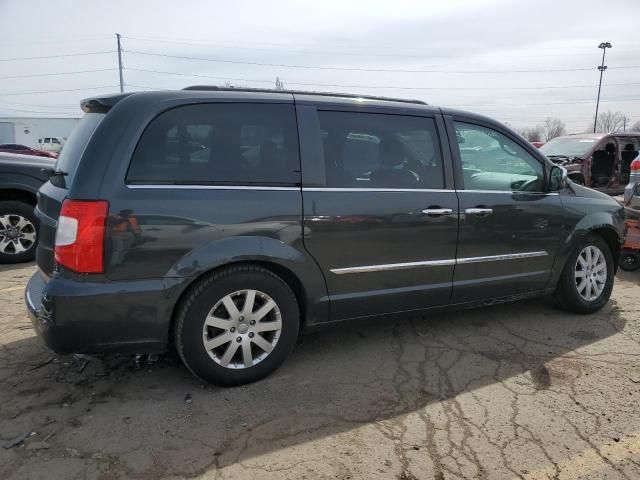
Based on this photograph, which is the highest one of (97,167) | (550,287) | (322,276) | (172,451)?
(97,167)

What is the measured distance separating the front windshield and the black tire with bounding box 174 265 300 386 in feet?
34.3

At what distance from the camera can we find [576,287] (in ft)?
15.1

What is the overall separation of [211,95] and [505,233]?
244 centimetres

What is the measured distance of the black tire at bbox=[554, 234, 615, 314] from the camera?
4.54m

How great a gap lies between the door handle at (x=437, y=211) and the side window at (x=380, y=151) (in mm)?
178

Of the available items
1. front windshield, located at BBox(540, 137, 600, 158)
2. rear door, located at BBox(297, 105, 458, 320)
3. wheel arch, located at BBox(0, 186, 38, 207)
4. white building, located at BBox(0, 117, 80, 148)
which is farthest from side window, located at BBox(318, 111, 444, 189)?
white building, located at BBox(0, 117, 80, 148)

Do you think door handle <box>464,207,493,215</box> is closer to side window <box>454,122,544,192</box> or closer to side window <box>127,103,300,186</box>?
side window <box>454,122,544,192</box>

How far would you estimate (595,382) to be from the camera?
342 centimetres

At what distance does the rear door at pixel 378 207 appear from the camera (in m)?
3.34

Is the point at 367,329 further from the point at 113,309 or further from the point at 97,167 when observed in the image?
the point at 97,167

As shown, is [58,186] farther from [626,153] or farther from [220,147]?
[626,153]

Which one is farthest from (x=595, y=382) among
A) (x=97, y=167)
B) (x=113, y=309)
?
(x=97, y=167)

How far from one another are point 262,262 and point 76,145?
1.34 meters

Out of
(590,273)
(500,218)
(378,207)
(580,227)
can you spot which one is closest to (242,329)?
(378,207)
